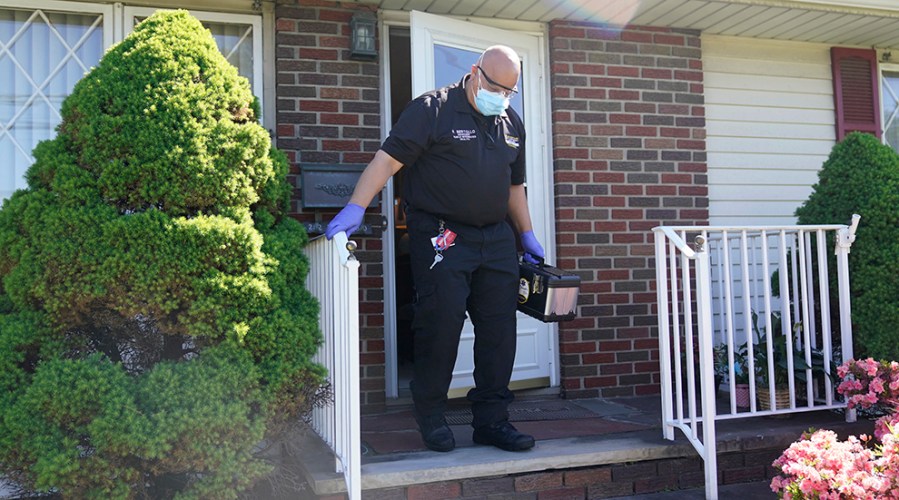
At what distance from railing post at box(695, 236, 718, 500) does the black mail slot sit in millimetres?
1782

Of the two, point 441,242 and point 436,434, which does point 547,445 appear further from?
point 441,242

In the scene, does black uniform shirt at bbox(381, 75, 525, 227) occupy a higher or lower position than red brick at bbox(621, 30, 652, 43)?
lower

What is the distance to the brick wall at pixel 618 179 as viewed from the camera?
14.8ft

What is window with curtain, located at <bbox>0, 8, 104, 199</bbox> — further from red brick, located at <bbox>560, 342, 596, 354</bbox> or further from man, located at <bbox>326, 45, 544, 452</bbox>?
red brick, located at <bbox>560, 342, 596, 354</bbox>

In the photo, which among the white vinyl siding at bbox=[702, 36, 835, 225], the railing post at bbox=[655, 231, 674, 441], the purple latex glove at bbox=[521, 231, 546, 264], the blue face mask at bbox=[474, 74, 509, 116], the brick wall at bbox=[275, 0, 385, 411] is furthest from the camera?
the white vinyl siding at bbox=[702, 36, 835, 225]

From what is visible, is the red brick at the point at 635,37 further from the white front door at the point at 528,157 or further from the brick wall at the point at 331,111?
the brick wall at the point at 331,111

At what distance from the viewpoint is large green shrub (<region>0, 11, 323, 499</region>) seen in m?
2.45

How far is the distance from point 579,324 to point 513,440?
1.41m

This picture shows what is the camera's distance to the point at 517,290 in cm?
341

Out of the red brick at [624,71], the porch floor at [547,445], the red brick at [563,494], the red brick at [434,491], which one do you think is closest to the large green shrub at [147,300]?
the porch floor at [547,445]

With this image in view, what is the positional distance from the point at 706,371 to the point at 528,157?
184 centimetres

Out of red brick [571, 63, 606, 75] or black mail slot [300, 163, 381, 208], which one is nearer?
black mail slot [300, 163, 381, 208]

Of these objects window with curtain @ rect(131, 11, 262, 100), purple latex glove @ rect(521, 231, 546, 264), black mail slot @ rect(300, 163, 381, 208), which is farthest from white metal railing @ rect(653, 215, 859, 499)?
window with curtain @ rect(131, 11, 262, 100)

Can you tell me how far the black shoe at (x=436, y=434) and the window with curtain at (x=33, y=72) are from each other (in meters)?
2.37
